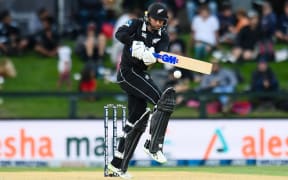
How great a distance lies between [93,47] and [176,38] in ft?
5.98

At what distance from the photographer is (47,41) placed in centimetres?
2381

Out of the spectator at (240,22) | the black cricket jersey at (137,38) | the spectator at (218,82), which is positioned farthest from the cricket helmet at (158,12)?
the spectator at (240,22)

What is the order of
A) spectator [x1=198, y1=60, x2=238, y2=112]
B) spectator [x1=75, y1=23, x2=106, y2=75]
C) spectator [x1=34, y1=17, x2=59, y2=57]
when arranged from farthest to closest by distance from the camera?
spectator [x1=34, y1=17, x2=59, y2=57]
spectator [x1=75, y1=23, x2=106, y2=75]
spectator [x1=198, y1=60, x2=238, y2=112]

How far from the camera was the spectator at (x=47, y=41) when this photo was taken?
78.3 feet

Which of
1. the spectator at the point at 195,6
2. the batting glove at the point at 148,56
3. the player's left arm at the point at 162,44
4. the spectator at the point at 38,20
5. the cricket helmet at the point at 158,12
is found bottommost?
the spectator at the point at 38,20

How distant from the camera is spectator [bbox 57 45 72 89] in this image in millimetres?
23078

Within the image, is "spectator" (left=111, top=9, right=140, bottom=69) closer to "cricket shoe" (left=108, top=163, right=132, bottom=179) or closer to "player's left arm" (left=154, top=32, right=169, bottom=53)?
"cricket shoe" (left=108, top=163, right=132, bottom=179)

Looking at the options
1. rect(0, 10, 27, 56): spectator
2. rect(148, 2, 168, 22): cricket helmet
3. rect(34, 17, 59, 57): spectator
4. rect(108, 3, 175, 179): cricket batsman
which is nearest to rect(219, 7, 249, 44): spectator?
rect(34, 17, 59, 57): spectator

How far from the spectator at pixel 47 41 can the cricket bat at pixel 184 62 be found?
429 inches

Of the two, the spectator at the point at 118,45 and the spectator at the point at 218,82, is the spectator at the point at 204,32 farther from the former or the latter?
the spectator at the point at 218,82

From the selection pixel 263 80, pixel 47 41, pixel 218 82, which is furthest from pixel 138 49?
pixel 47 41

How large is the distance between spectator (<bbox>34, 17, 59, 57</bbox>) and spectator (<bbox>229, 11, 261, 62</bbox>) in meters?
3.97

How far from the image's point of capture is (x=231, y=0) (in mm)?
25812

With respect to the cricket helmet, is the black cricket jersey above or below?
below
